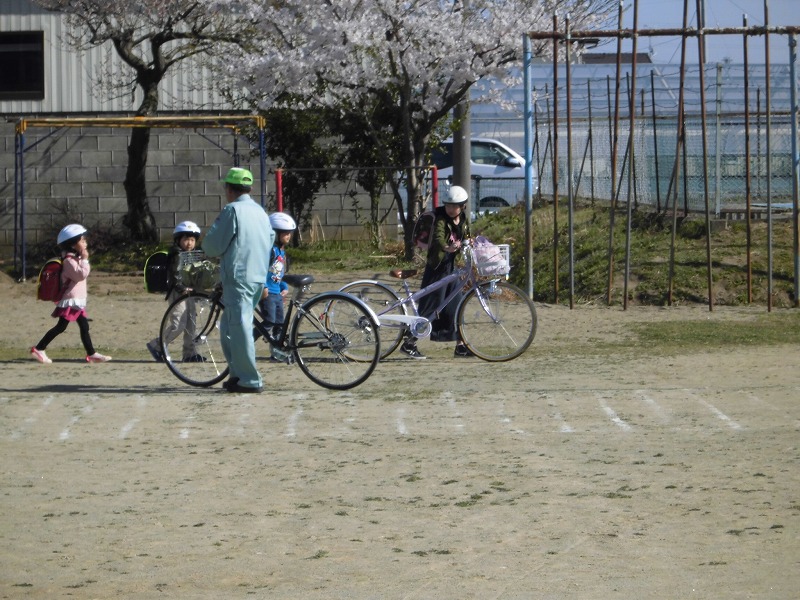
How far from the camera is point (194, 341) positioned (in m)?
9.96

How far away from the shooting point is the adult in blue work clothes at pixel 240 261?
30.0 ft

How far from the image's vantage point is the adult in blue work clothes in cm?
916

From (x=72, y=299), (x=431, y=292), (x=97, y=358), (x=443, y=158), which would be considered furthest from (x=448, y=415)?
(x=443, y=158)

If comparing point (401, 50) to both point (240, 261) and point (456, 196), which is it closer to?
point (456, 196)

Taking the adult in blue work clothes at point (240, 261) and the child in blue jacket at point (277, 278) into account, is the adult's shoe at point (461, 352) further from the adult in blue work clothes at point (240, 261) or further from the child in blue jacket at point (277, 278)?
the adult in blue work clothes at point (240, 261)

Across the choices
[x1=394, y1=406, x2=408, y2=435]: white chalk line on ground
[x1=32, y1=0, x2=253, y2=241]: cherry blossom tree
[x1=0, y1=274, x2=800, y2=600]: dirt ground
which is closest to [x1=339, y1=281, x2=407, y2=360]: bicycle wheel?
[x1=0, y1=274, x2=800, y2=600]: dirt ground

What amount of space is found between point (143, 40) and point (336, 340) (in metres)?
13.7

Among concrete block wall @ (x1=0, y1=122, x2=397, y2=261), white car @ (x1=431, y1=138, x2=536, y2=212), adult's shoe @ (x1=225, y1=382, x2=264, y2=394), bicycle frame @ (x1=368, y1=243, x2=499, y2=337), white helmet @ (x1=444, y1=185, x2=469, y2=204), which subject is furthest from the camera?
white car @ (x1=431, y1=138, x2=536, y2=212)

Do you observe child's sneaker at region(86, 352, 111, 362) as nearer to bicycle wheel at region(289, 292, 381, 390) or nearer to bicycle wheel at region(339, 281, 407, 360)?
bicycle wheel at region(339, 281, 407, 360)

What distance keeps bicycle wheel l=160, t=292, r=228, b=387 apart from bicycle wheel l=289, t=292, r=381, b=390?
24.1 inches

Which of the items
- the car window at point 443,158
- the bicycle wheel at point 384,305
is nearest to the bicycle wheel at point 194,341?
the bicycle wheel at point 384,305

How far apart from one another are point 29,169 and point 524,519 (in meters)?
Answer: 19.4

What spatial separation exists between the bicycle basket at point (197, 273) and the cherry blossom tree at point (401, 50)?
Answer: 8.90m

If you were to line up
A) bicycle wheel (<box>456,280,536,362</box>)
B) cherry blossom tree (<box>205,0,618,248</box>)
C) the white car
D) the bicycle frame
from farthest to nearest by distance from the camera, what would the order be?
1. the white car
2. cherry blossom tree (<box>205,0,618,248</box>)
3. bicycle wheel (<box>456,280,536,362</box>)
4. the bicycle frame
